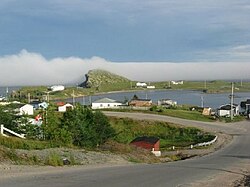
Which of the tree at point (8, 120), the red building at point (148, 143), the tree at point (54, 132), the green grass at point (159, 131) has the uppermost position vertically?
the tree at point (8, 120)

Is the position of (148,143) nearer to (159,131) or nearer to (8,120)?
(8,120)

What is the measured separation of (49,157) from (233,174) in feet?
26.0

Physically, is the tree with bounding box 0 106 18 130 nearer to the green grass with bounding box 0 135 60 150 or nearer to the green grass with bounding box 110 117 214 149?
the green grass with bounding box 0 135 60 150

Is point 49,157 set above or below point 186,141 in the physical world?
above

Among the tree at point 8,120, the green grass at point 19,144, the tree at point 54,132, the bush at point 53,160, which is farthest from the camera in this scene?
the tree at point 8,120

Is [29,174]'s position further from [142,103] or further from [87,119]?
[142,103]

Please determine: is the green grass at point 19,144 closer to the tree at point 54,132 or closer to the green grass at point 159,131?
the tree at point 54,132

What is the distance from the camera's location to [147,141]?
137ft

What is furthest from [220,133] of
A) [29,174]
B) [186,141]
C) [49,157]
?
[29,174]

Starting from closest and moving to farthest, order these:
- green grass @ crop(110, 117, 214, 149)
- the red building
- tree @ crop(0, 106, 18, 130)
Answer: tree @ crop(0, 106, 18, 130) → the red building → green grass @ crop(110, 117, 214, 149)

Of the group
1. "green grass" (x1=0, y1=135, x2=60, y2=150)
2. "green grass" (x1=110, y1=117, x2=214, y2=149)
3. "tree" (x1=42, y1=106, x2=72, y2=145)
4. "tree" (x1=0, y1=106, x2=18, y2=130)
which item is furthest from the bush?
"green grass" (x1=110, y1=117, x2=214, y2=149)

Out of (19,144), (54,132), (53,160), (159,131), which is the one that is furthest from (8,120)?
(159,131)

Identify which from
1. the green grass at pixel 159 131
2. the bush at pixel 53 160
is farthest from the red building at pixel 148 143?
the bush at pixel 53 160

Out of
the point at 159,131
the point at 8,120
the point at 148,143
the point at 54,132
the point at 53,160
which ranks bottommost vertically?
the point at 159,131
